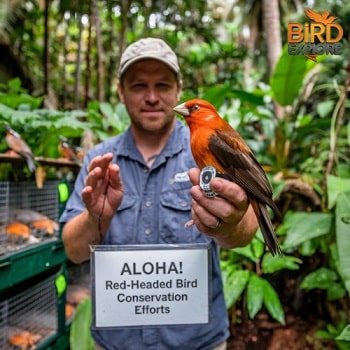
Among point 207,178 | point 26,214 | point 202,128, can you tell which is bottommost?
point 26,214

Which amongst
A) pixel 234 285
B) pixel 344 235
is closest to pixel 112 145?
pixel 344 235

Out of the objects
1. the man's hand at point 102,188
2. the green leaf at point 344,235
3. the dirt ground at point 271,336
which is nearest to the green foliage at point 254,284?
the dirt ground at point 271,336

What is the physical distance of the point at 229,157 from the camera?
1.03 meters

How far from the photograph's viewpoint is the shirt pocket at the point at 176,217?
1.44 metres

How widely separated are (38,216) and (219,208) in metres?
1.53

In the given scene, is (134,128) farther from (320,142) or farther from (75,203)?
(320,142)

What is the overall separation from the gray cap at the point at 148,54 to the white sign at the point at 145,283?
708 mm

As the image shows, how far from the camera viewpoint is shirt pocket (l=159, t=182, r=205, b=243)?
4.73ft

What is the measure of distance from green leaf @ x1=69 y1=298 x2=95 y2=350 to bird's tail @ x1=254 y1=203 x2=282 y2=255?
5.10ft

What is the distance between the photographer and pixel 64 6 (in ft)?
15.2

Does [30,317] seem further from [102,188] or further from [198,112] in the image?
[198,112]

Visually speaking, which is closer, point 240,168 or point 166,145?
point 240,168

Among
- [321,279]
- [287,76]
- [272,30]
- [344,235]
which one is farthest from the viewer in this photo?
[272,30]

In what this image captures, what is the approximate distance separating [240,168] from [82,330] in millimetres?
1624
